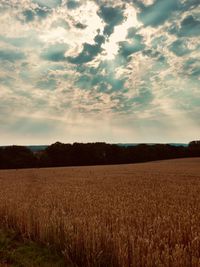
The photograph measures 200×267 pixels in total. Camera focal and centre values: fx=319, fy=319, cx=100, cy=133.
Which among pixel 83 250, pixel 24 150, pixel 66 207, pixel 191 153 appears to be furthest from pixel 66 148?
pixel 83 250

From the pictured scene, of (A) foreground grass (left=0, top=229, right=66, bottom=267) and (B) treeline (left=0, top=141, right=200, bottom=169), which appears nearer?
(A) foreground grass (left=0, top=229, right=66, bottom=267)

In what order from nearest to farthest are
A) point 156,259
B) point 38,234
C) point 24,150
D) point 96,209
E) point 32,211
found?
point 156,259
point 38,234
point 96,209
point 32,211
point 24,150

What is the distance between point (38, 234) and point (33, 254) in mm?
1564

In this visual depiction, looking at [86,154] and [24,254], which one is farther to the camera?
[86,154]

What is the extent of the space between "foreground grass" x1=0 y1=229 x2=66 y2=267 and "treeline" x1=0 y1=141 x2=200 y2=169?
72607 millimetres

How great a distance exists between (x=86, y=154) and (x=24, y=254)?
3111 inches

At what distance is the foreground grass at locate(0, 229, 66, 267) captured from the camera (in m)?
7.95

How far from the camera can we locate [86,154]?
8775cm

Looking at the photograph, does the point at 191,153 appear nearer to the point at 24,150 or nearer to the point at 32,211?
the point at 24,150

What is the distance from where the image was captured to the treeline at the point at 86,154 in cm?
8138

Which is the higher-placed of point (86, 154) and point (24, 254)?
point (86, 154)

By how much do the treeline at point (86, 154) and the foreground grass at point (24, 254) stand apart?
72.6 metres

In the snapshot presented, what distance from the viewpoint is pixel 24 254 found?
877 centimetres

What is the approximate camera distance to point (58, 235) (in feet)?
30.0
